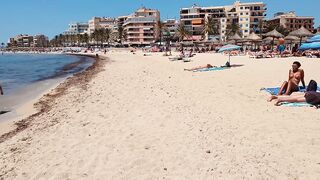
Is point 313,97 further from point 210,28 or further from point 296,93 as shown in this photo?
point 210,28

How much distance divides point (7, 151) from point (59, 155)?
142 cm

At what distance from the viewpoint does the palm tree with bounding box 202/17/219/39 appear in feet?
337

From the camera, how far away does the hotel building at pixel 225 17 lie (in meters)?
106

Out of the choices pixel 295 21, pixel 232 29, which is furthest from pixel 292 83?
pixel 295 21

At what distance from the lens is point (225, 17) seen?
11169 centimetres

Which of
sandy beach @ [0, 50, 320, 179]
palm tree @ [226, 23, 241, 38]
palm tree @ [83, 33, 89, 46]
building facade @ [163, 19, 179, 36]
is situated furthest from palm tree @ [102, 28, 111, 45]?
sandy beach @ [0, 50, 320, 179]

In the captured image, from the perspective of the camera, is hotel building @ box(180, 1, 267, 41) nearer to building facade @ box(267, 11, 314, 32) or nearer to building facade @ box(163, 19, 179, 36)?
building facade @ box(267, 11, 314, 32)

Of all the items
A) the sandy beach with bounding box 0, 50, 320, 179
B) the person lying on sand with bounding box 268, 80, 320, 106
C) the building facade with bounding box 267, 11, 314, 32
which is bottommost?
the sandy beach with bounding box 0, 50, 320, 179

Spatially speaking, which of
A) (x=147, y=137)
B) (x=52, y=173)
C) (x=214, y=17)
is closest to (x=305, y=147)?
(x=147, y=137)

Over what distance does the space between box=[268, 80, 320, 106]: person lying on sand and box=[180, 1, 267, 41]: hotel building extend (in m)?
94.2

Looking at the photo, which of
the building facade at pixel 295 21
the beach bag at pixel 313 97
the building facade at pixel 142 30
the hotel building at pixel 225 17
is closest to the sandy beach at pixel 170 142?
the beach bag at pixel 313 97

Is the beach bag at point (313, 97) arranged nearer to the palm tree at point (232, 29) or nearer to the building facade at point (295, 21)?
the palm tree at point (232, 29)

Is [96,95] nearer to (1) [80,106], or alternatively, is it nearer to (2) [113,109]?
(1) [80,106]

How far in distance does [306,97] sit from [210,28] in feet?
315
